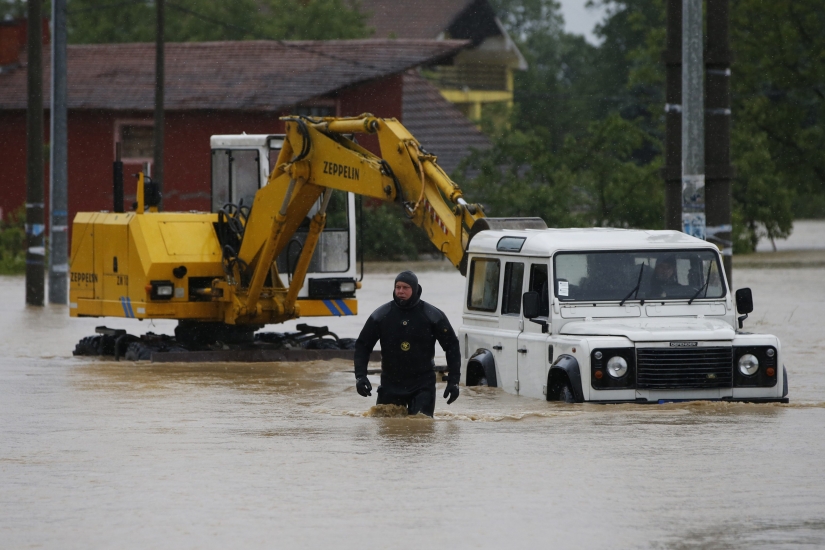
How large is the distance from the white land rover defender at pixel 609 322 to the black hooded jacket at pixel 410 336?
1251mm

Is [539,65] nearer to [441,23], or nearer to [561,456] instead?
[441,23]

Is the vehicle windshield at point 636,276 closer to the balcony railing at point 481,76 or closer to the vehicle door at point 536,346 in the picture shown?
the vehicle door at point 536,346

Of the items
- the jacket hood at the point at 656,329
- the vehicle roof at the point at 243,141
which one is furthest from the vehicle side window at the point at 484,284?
the vehicle roof at the point at 243,141

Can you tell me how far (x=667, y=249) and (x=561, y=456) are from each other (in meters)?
3.72

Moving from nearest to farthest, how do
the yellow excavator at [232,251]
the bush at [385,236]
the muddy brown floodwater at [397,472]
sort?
1. the muddy brown floodwater at [397,472]
2. the yellow excavator at [232,251]
3. the bush at [385,236]

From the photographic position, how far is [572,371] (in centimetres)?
1317

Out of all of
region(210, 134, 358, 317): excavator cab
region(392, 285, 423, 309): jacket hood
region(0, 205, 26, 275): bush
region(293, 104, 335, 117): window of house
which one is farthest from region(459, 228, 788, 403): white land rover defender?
region(293, 104, 335, 117): window of house

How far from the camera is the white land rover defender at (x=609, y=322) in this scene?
13.1 metres

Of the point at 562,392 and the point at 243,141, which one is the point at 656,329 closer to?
the point at 562,392

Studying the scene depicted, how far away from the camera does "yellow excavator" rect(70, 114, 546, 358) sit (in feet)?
60.6

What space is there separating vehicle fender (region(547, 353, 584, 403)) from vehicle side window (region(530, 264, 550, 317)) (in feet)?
2.21

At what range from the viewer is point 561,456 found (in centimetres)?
1105

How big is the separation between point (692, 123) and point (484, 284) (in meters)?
4.22

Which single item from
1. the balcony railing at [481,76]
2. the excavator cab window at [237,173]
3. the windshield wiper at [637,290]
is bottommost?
the windshield wiper at [637,290]
